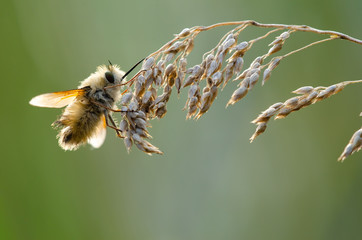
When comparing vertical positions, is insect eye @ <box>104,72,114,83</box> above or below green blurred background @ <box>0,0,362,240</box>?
above

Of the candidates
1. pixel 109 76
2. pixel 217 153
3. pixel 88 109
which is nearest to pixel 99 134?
pixel 88 109

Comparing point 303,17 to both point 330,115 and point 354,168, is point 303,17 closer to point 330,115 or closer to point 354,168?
point 330,115

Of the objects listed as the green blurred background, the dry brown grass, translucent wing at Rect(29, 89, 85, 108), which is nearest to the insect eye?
translucent wing at Rect(29, 89, 85, 108)

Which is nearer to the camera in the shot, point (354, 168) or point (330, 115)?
point (354, 168)

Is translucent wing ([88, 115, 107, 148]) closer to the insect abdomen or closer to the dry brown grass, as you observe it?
the insect abdomen

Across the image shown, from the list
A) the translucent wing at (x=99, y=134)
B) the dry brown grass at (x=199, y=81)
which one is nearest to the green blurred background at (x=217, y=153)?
the translucent wing at (x=99, y=134)

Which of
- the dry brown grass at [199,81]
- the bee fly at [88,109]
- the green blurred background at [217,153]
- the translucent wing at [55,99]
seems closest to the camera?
the dry brown grass at [199,81]

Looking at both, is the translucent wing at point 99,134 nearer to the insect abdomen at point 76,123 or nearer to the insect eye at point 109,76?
the insect abdomen at point 76,123

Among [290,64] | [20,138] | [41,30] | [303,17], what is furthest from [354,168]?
[41,30]
